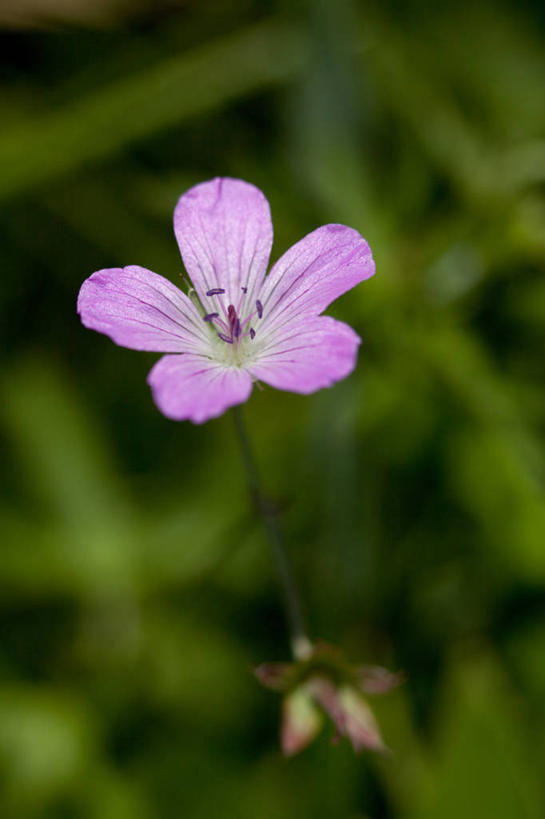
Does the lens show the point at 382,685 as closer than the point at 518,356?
Yes

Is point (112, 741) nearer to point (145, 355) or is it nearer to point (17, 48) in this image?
point (145, 355)

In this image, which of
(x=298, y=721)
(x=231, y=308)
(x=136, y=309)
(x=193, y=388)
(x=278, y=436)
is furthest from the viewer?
(x=278, y=436)

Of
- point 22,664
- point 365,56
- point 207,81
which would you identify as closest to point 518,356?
point 365,56

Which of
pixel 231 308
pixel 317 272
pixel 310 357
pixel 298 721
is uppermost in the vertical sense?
pixel 231 308

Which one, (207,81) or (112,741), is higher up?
(207,81)

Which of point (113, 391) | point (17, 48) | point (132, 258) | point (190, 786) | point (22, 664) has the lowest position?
point (190, 786)

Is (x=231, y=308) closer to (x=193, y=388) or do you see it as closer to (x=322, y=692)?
(x=193, y=388)

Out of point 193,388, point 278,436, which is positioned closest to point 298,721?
point 193,388
